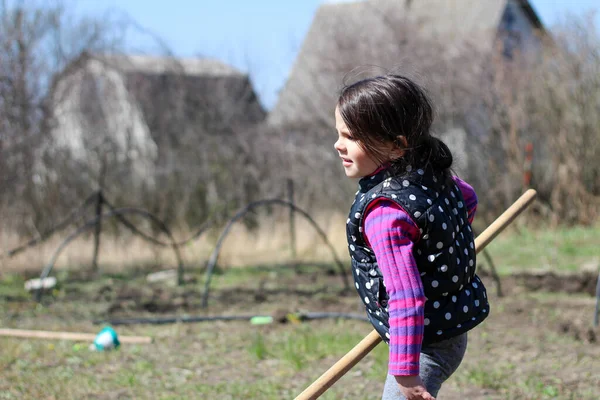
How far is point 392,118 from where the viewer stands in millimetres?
2064

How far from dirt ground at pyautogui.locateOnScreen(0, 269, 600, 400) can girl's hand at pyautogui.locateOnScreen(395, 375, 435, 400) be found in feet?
6.60

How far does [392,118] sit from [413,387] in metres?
0.75

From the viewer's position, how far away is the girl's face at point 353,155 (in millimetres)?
2111

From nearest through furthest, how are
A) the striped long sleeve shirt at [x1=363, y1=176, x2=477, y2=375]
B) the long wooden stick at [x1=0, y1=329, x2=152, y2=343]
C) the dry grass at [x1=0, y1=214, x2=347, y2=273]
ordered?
the striped long sleeve shirt at [x1=363, y1=176, x2=477, y2=375], the long wooden stick at [x1=0, y1=329, x2=152, y2=343], the dry grass at [x1=0, y1=214, x2=347, y2=273]

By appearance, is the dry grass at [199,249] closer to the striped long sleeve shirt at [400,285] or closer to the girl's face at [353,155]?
the girl's face at [353,155]

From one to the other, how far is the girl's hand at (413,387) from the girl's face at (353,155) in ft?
1.98

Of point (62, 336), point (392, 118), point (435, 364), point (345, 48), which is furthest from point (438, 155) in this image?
point (345, 48)

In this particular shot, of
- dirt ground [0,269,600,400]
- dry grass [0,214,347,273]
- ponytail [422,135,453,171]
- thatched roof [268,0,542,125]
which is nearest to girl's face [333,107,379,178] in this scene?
ponytail [422,135,453,171]

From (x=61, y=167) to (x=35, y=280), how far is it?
3865 mm

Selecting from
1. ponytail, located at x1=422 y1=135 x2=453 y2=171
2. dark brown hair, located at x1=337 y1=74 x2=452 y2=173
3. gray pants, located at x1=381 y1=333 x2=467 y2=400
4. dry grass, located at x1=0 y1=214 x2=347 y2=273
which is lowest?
dry grass, located at x1=0 y1=214 x2=347 y2=273

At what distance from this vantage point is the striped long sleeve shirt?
6.25 feet

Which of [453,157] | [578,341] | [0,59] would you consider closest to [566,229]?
[578,341]

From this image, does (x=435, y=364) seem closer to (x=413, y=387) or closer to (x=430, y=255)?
(x=413, y=387)

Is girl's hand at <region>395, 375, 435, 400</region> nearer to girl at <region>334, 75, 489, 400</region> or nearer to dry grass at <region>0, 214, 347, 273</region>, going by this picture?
girl at <region>334, 75, 489, 400</region>
